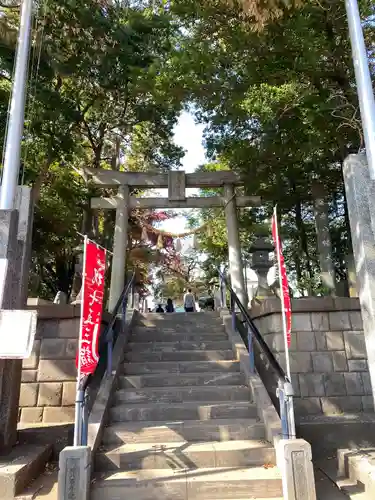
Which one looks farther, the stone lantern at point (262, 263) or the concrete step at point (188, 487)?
the stone lantern at point (262, 263)

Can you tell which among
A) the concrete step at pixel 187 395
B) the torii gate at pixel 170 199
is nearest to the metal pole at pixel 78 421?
the concrete step at pixel 187 395

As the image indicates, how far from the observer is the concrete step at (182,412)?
5355 millimetres

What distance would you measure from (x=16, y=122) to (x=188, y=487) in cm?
468

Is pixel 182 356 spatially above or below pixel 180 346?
below

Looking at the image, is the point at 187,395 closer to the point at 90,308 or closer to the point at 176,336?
the point at 90,308

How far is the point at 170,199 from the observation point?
11078 mm

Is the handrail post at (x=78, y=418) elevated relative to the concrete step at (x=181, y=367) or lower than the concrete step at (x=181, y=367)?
lower

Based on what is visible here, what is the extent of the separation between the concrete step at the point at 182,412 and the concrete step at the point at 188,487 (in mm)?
1104

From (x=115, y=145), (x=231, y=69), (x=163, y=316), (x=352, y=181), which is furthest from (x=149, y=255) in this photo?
(x=352, y=181)

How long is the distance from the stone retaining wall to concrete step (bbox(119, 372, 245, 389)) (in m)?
0.89

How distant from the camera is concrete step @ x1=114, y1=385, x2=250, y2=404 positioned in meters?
5.75

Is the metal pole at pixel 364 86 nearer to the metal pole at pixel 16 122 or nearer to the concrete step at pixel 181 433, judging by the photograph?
the concrete step at pixel 181 433

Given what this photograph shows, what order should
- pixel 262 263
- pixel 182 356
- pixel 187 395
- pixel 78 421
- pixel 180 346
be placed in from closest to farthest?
pixel 78 421, pixel 187 395, pixel 182 356, pixel 180 346, pixel 262 263

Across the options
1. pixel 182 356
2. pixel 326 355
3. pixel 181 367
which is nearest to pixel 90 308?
pixel 181 367
